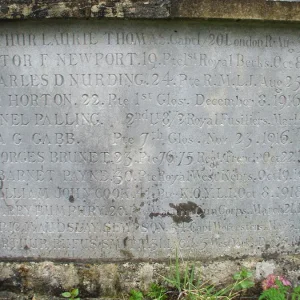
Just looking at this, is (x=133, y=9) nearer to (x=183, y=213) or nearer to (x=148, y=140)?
(x=148, y=140)

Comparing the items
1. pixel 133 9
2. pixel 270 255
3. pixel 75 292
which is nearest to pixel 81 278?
pixel 75 292

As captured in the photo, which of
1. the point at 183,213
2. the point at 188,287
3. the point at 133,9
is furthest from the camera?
the point at 183,213

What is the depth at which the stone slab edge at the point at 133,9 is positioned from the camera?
2.84 m

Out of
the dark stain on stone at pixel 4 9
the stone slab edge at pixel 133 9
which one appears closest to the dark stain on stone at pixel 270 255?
the stone slab edge at pixel 133 9

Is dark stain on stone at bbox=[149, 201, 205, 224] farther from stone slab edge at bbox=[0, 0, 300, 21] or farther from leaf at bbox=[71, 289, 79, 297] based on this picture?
stone slab edge at bbox=[0, 0, 300, 21]

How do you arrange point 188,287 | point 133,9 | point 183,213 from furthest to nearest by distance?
point 183,213 → point 188,287 → point 133,9

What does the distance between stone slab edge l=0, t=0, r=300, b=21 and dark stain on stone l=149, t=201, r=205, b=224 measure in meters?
1.40

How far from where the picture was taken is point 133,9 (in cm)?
285

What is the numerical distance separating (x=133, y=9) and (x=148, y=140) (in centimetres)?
95

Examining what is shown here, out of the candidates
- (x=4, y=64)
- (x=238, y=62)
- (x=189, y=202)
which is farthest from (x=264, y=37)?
(x=4, y=64)

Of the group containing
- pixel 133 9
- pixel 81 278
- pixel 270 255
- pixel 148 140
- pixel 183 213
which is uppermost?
pixel 133 9

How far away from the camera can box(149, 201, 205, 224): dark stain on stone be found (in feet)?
10.6

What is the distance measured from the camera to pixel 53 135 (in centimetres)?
312

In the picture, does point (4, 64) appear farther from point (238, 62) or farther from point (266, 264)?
point (266, 264)
